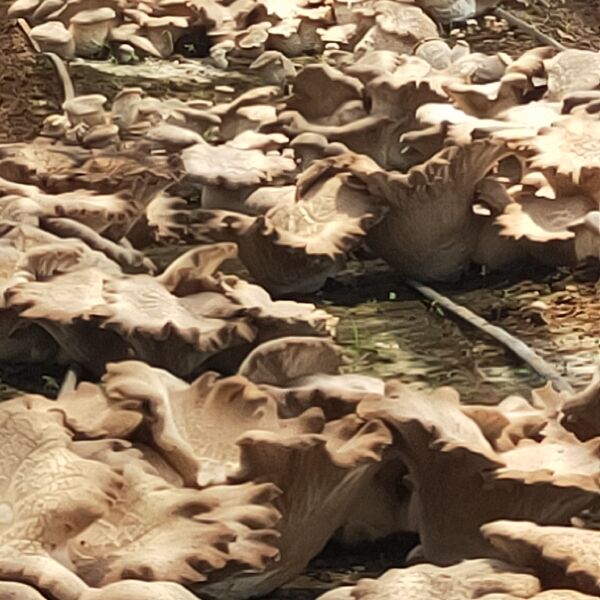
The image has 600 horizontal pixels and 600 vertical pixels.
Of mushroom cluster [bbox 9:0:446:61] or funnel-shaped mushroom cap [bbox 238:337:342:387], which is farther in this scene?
mushroom cluster [bbox 9:0:446:61]

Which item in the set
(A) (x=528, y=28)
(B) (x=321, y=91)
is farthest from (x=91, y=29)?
(A) (x=528, y=28)

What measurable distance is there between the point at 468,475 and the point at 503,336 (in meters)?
0.83

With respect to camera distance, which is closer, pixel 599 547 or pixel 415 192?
pixel 599 547

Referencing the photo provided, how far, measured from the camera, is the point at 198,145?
115 inches

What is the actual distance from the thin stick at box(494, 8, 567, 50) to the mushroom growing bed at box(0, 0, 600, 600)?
0.6 inches

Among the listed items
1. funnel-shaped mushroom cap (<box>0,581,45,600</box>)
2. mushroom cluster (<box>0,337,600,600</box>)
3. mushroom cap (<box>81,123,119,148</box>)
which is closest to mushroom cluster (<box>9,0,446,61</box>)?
mushroom cap (<box>81,123,119,148</box>)

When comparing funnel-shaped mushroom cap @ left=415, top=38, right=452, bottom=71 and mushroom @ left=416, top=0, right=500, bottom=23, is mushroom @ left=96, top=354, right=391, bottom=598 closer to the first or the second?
funnel-shaped mushroom cap @ left=415, top=38, right=452, bottom=71

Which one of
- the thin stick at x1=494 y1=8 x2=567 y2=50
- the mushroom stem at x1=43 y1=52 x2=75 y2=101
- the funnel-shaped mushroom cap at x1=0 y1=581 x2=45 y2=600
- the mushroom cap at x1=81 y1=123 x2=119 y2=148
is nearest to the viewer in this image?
the funnel-shaped mushroom cap at x1=0 y1=581 x2=45 y2=600

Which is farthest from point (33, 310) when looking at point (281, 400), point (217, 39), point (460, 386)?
point (217, 39)

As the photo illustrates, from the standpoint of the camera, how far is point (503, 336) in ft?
8.41

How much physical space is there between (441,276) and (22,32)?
6.38 ft

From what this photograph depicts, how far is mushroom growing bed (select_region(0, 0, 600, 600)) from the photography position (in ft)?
5.32

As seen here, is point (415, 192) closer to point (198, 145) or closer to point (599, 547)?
point (198, 145)

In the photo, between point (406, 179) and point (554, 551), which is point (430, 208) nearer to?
point (406, 179)
